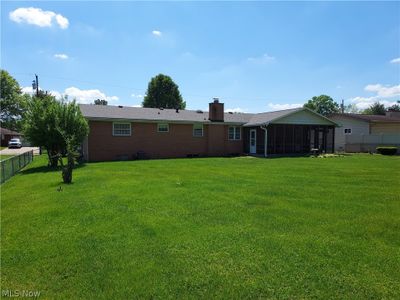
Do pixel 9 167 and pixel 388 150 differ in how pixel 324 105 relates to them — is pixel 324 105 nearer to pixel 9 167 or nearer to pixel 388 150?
pixel 388 150

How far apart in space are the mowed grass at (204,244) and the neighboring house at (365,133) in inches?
940

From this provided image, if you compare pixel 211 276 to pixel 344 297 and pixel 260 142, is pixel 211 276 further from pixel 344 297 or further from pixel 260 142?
pixel 260 142

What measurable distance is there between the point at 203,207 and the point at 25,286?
3.98 m

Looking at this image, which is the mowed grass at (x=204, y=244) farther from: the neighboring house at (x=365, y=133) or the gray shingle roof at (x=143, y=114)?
the neighboring house at (x=365, y=133)

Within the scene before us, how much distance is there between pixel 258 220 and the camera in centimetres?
620

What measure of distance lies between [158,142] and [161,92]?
118 ft

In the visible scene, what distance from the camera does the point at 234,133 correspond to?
27.1 metres

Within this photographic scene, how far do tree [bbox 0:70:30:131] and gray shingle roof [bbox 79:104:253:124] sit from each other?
4793 centimetres

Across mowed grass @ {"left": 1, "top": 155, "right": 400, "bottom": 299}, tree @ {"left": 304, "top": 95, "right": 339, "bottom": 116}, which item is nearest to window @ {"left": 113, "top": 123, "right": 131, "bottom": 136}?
mowed grass @ {"left": 1, "top": 155, "right": 400, "bottom": 299}

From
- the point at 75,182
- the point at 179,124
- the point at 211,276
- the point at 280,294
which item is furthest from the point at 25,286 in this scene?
the point at 179,124

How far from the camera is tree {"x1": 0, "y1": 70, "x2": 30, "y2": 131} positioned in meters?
63.5

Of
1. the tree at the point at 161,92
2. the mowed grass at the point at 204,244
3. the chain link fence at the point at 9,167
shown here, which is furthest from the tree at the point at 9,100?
the mowed grass at the point at 204,244

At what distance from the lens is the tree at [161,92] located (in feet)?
189

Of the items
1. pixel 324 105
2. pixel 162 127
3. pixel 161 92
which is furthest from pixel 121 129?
pixel 324 105
